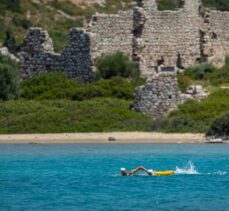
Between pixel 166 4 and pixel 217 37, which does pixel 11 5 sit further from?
pixel 217 37

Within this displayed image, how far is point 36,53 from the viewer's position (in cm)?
4403

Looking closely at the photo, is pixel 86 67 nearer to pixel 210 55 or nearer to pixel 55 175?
pixel 210 55

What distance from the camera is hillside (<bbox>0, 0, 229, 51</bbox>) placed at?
60656 millimetres

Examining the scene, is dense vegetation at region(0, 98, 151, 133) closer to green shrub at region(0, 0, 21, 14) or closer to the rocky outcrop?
the rocky outcrop

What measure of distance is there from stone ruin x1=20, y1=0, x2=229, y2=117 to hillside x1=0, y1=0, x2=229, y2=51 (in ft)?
37.9

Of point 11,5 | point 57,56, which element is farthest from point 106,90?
point 11,5

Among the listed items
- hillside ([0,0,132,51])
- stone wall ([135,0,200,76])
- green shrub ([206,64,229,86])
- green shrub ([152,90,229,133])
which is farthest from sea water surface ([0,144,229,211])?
hillside ([0,0,132,51])

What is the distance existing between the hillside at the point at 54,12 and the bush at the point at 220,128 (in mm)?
21863

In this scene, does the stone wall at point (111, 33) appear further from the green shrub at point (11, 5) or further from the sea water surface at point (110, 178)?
the green shrub at point (11, 5)

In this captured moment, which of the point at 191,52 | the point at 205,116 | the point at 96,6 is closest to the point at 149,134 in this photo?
the point at 205,116

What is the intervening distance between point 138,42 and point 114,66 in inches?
92.8

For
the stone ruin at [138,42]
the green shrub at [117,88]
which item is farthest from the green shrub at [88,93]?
the stone ruin at [138,42]

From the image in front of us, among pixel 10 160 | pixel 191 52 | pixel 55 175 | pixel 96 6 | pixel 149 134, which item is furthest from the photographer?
pixel 96 6

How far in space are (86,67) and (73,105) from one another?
4.74m
